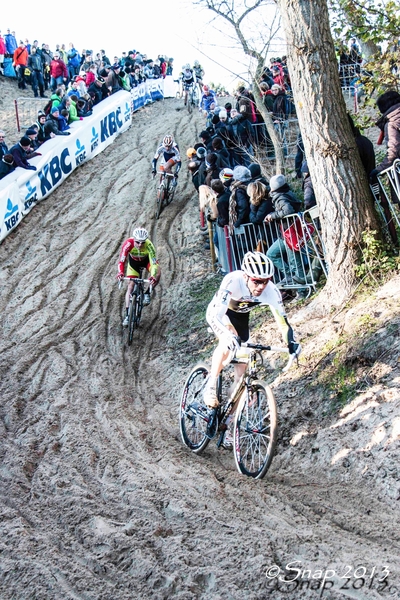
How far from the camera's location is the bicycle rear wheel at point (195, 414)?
7.45 metres

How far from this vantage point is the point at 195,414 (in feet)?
24.8

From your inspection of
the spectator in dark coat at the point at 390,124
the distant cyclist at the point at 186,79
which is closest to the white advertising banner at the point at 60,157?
the distant cyclist at the point at 186,79

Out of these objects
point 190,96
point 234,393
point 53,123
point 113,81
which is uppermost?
point 190,96

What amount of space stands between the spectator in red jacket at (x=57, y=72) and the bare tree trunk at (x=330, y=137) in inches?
809

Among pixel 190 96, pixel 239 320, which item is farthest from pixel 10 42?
pixel 239 320

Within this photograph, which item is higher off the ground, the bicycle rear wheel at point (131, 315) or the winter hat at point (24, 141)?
the winter hat at point (24, 141)

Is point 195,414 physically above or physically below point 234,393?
below

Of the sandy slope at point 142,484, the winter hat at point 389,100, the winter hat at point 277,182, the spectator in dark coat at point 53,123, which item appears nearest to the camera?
the sandy slope at point 142,484

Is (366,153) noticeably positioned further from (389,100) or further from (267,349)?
(267,349)

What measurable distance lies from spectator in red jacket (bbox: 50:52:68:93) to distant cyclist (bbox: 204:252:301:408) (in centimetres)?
2276

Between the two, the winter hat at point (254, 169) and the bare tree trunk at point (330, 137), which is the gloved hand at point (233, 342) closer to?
the bare tree trunk at point (330, 137)

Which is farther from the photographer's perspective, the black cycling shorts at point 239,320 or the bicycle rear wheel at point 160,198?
the bicycle rear wheel at point 160,198

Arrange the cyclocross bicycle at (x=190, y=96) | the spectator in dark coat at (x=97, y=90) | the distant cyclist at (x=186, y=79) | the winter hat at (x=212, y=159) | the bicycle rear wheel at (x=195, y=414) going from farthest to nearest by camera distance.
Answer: the distant cyclist at (x=186, y=79) < the cyclocross bicycle at (x=190, y=96) < the spectator in dark coat at (x=97, y=90) < the winter hat at (x=212, y=159) < the bicycle rear wheel at (x=195, y=414)

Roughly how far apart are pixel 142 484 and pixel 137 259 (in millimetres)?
6213
